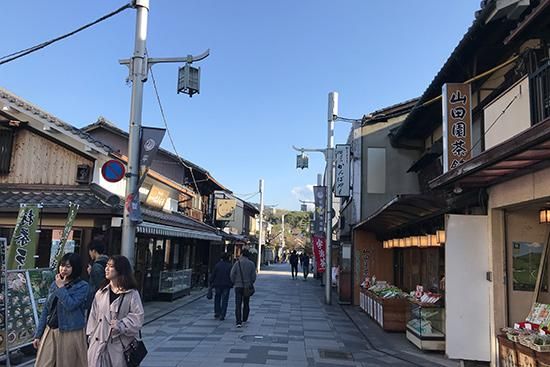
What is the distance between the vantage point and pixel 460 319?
7738mm

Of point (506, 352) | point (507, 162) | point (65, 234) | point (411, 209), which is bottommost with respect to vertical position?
point (506, 352)

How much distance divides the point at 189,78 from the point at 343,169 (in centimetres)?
997

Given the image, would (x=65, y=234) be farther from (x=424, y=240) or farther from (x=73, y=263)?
(x=424, y=240)

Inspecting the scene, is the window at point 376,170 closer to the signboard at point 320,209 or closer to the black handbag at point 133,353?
the signboard at point 320,209

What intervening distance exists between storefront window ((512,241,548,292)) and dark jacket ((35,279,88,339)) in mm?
6305

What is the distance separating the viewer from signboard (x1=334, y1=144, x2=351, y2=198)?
18.7 m

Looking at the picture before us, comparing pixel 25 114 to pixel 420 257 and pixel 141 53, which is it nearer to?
pixel 141 53

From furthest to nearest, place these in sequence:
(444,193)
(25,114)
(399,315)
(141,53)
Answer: (25,114)
(399,315)
(141,53)
(444,193)

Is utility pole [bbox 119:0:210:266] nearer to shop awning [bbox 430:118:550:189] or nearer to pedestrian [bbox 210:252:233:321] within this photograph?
pedestrian [bbox 210:252:233:321]

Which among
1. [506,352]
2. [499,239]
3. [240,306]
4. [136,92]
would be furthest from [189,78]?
→ [506,352]

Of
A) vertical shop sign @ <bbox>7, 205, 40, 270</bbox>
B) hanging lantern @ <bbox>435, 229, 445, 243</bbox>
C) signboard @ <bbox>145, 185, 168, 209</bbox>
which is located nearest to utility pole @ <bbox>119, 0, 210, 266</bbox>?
vertical shop sign @ <bbox>7, 205, 40, 270</bbox>

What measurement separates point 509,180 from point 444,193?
1932 mm

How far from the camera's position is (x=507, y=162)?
598 cm

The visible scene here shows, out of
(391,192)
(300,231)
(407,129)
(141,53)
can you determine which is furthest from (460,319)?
(300,231)
